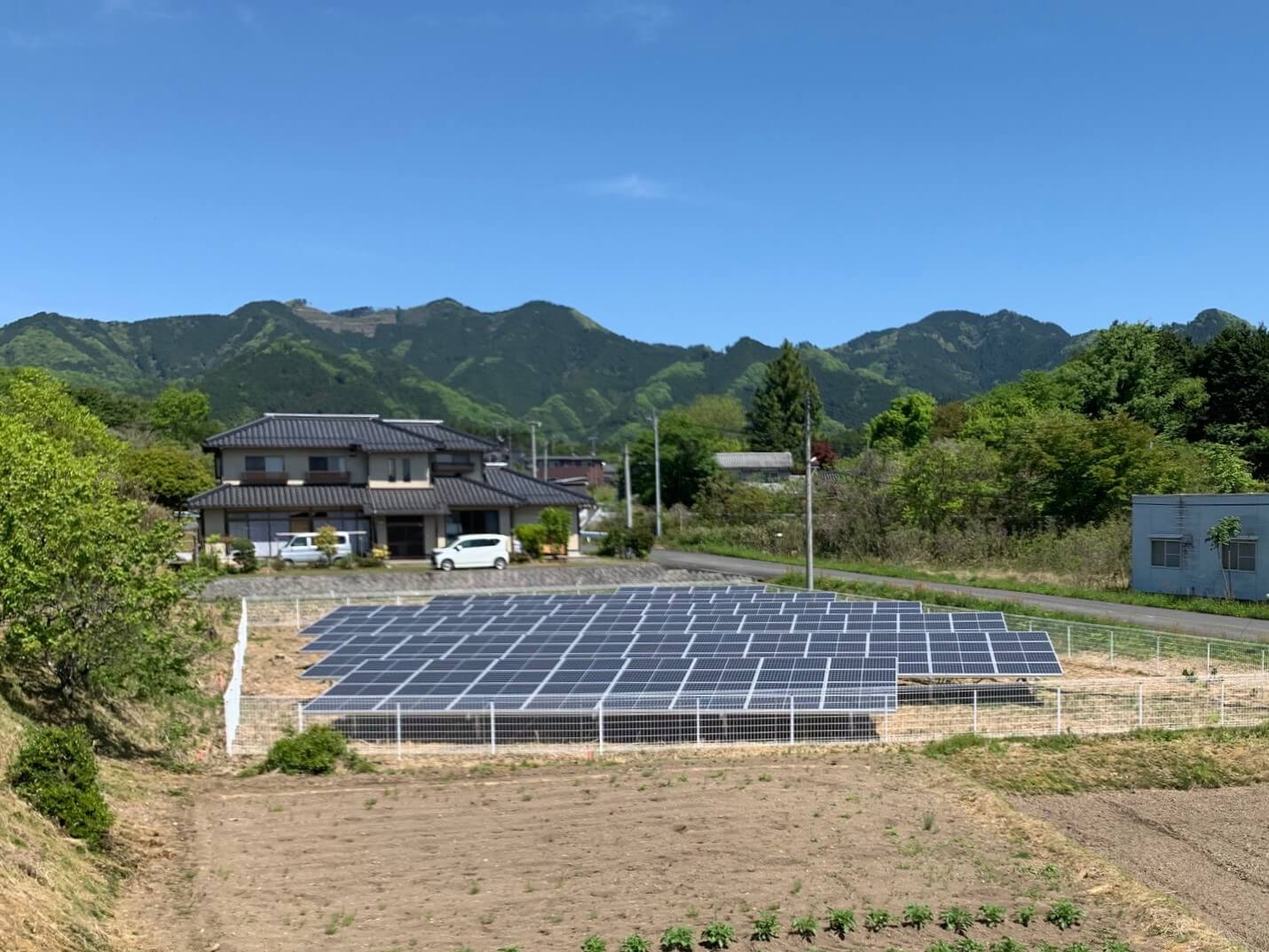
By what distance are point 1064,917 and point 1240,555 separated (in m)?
27.7

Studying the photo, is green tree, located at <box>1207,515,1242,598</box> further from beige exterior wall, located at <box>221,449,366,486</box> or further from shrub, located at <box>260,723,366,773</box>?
beige exterior wall, located at <box>221,449,366,486</box>

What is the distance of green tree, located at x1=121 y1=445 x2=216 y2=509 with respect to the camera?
160 ft

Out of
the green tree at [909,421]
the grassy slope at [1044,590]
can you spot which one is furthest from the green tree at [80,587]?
the green tree at [909,421]

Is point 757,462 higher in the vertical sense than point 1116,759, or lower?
higher

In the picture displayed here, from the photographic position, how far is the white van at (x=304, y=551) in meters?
44.3

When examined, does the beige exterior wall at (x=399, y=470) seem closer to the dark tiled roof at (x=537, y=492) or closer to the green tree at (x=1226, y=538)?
the dark tiled roof at (x=537, y=492)

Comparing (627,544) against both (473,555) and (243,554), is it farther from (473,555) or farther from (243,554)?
(243,554)

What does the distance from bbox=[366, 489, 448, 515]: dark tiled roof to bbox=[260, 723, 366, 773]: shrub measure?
3096 cm

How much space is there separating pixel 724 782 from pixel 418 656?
8318 millimetres

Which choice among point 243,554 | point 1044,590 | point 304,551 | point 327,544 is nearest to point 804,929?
point 1044,590

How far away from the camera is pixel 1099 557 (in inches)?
1566

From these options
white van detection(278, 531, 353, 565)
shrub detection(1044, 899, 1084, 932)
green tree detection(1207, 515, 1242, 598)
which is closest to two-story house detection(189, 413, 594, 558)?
white van detection(278, 531, 353, 565)

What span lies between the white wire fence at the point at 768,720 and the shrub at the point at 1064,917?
7288 mm

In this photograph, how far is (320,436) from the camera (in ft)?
163
